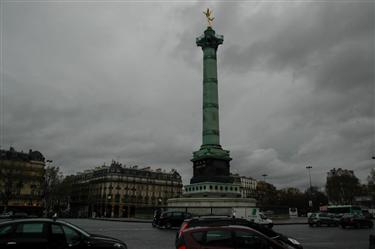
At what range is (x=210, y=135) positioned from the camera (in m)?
53.8

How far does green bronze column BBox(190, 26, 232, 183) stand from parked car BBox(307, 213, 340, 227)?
15885mm

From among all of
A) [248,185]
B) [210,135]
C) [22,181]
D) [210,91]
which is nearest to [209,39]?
[210,91]

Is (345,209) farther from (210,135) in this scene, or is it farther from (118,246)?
(118,246)

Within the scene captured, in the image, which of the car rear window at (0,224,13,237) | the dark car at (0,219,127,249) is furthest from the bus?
the car rear window at (0,224,13,237)

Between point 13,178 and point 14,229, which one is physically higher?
point 13,178

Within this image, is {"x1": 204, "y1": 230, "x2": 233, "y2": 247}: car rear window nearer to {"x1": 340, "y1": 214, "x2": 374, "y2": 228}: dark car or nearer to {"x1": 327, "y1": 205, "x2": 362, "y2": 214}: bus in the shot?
{"x1": 340, "y1": 214, "x2": 374, "y2": 228}: dark car

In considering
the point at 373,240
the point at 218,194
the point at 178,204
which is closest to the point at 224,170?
the point at 218,194

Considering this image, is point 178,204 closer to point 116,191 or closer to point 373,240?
point 373,240

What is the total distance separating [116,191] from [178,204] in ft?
177

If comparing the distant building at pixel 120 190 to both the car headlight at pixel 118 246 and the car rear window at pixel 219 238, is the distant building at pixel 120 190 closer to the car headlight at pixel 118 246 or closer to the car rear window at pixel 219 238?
the car headlight at pixel 118 246

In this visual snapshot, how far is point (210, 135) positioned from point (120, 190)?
182 ft

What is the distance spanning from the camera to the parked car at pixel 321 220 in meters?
37.9

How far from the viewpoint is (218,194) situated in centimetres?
5019

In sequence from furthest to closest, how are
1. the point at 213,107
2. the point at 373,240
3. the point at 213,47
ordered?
the point at 213,47
the point at 213,107
the point at 373,240
